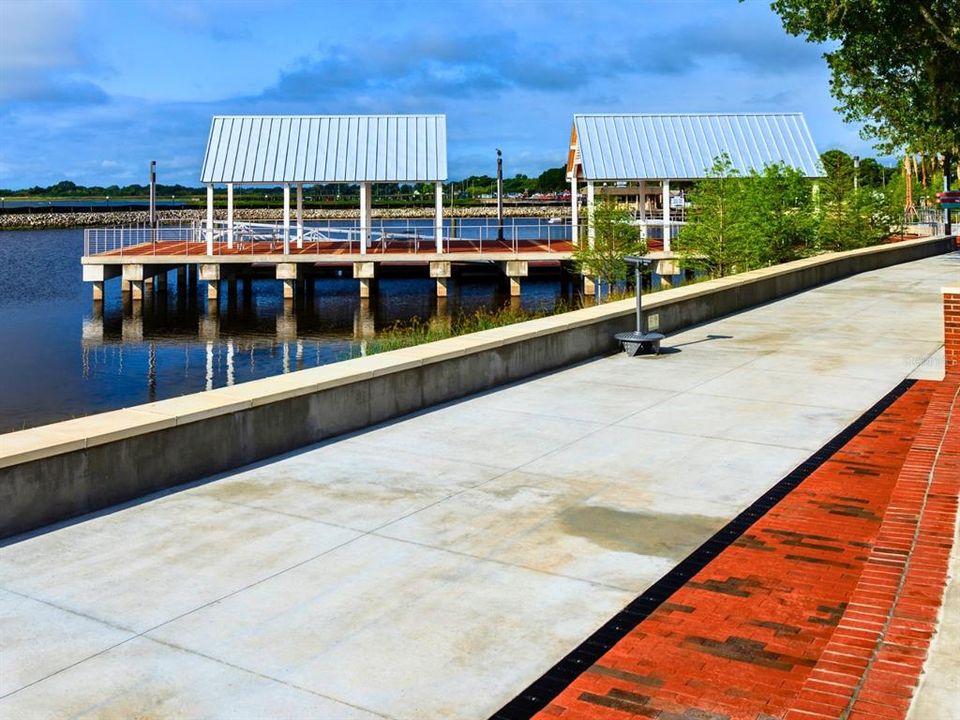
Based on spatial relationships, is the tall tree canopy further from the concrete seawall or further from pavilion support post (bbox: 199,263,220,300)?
pavilion support post (bbox: 199,263,220,300)

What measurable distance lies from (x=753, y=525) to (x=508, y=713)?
3262 millimetres

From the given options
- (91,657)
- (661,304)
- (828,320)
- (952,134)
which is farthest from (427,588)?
(952,134)

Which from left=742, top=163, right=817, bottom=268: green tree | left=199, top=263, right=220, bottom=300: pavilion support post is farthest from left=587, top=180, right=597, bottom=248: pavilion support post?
left=199, top=263, right=220, bottom=300: pavilion support post

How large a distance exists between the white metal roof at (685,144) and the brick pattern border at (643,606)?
124ft

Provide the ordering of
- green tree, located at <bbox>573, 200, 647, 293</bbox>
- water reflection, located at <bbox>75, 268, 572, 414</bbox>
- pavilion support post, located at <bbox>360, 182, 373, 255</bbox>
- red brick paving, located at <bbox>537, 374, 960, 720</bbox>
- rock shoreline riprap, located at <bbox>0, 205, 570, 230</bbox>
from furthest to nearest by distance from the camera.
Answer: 1. rock shoreline riprap, located at <bbox>0, 205, 570, 230</bbox>
2. pavilion support post, located at <bbox>360, 182, 373, 255</bbox>
3. green tree, located at <bbox>573, 200, 647, 293</bbox>
4. water reflection, located at <bbox>75, 268, 572, 414</bbox>
5. red brick paving, located at <bbox>537, 374, 960, 720</bbox>

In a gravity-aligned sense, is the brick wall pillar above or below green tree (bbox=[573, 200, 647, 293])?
below

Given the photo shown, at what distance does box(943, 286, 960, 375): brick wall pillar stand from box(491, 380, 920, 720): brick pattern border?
4133mm

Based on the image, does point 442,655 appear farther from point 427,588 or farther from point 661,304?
point 661,304

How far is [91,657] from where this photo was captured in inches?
216

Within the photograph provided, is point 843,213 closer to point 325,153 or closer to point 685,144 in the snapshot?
point 685,144

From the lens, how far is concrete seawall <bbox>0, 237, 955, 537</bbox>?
765cm

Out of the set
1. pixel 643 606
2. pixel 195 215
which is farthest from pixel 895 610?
pixel 195 215

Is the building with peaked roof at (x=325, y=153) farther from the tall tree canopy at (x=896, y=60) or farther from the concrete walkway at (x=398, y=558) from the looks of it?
the concrete walkway at (x=398, y=558)

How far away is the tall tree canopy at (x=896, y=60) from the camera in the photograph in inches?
1045
